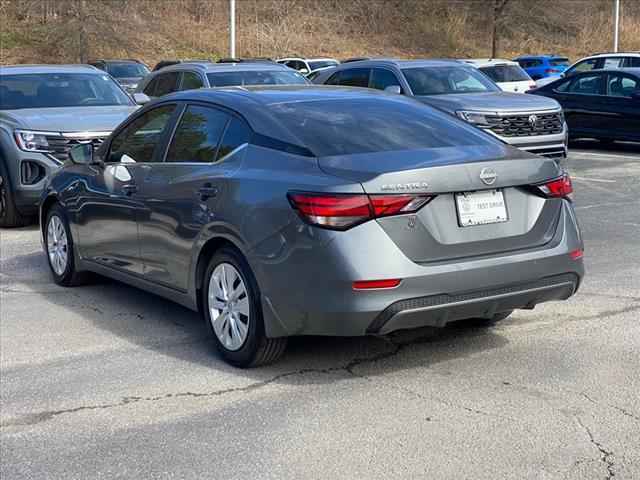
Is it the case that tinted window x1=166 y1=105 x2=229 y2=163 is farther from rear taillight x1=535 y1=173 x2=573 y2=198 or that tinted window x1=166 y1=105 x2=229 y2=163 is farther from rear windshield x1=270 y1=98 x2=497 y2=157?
rear taillight x1=535 y1=173 x2=573 y2=198

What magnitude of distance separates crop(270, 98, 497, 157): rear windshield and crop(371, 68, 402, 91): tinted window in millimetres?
9064

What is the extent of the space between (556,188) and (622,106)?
13.1 meters

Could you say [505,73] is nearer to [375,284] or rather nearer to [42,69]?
[42,69]

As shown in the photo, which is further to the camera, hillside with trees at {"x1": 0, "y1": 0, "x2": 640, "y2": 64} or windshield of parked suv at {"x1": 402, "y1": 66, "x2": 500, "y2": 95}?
hillside with trees at {"x1": 0, "y1": 0, "x2": 640, "y2": 64}

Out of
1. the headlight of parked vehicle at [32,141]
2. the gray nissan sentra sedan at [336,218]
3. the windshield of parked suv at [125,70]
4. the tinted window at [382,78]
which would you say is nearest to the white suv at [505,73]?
the tinted window at [382,78]

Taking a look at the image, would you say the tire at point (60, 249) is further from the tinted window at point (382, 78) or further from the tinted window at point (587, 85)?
the tinted window at point (587, 85)

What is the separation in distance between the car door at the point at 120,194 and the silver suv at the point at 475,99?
6498 mm

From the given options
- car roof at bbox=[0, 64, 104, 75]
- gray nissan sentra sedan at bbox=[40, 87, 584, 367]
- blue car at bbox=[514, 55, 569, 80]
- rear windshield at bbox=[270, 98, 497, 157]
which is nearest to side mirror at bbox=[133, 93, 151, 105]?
car roof at bbox=[0, 64, 104, 75]

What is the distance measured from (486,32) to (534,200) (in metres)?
54.6

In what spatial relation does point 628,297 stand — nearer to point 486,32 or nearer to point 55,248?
point 55,248

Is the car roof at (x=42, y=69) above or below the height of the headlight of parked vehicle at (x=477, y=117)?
above

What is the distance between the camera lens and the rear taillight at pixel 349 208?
5.35 m

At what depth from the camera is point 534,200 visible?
19.3 feet

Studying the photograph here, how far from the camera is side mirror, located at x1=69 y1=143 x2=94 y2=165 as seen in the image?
794 cm
